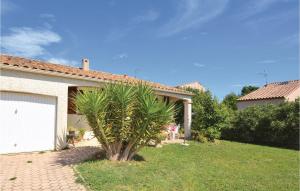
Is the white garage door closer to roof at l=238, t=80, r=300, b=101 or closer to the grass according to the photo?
the grass

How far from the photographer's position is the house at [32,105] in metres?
14.2

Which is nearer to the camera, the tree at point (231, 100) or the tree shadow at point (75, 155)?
the tree shadow at point (75, 155)

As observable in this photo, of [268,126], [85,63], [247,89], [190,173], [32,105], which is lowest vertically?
[190,173]

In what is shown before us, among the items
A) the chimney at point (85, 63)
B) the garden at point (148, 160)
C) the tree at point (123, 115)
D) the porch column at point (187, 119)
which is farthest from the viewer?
the porch column at point (187, 119)

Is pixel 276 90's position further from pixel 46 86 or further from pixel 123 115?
pixel 46 86

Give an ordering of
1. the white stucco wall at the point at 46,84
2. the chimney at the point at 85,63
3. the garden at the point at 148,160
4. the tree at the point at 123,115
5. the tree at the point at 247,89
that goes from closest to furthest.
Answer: the garden at the point at 148,160 → the tree at the point at 123,115 → the white stucco wall at the point at 46,84 → the chimney at the point at 85,63 → the tree at the point at 247,89

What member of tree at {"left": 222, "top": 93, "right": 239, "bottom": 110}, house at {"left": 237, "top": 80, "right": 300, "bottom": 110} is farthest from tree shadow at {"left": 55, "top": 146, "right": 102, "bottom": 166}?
tree at {"left": 222, "top": 93, "right": 239, "bottom": 110}

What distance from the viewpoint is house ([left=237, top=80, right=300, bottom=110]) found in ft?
110

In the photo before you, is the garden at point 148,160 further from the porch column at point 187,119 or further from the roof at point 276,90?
the roof at point 276,90

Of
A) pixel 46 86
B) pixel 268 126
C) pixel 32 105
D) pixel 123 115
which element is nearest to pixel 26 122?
pixel 32 105

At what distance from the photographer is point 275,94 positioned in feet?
114

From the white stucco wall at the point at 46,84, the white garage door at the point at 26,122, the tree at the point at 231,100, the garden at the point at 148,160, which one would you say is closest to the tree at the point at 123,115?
the garden at the point at 148,160

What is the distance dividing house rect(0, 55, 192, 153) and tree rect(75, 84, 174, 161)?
1237mm

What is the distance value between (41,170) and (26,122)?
15.2ft
